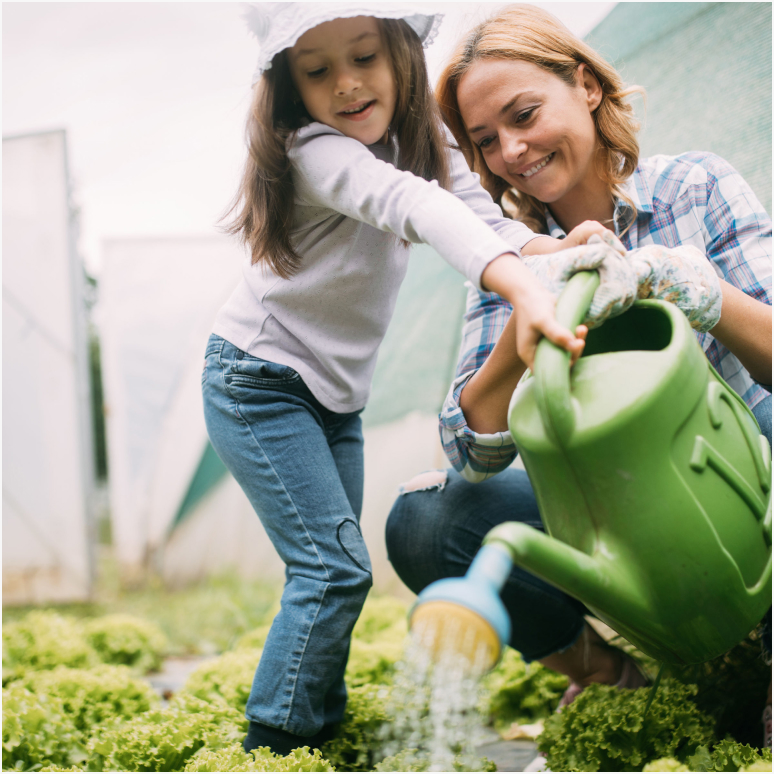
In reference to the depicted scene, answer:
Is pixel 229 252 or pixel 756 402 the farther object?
pixel 229 252

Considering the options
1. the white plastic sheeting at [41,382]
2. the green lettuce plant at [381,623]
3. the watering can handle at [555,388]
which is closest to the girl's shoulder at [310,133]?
the watering can handle at [555,388]

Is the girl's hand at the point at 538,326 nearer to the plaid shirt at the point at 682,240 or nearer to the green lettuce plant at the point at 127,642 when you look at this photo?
the plaid shirt at the point at 682,240

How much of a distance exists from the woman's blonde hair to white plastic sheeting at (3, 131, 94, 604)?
3158 mm

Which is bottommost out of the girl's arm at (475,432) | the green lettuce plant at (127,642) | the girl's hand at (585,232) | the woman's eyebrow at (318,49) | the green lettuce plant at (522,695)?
the green lettuce plant at (127,642)

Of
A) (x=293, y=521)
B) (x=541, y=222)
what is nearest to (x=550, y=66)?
(x=541, y=222)

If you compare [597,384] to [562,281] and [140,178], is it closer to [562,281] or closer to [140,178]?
[562,281]

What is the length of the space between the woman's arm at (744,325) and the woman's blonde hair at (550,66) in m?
0.37

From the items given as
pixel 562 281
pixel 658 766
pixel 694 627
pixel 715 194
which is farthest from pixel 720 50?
pixel 658 766

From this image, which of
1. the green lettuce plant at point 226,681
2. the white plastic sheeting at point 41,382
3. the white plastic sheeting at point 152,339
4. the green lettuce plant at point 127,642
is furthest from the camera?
the white plastic sheeting at point 152,339

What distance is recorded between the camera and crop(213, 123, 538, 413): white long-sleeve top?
3.66 feet

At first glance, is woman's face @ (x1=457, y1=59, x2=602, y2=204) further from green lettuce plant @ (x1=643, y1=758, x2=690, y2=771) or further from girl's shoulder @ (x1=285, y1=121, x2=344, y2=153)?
green lettuce plant @ (x1=643, y1=758, x2=690, y2=771)

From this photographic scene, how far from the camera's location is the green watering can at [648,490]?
78 cm

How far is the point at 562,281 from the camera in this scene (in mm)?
927

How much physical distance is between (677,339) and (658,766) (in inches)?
23.8
